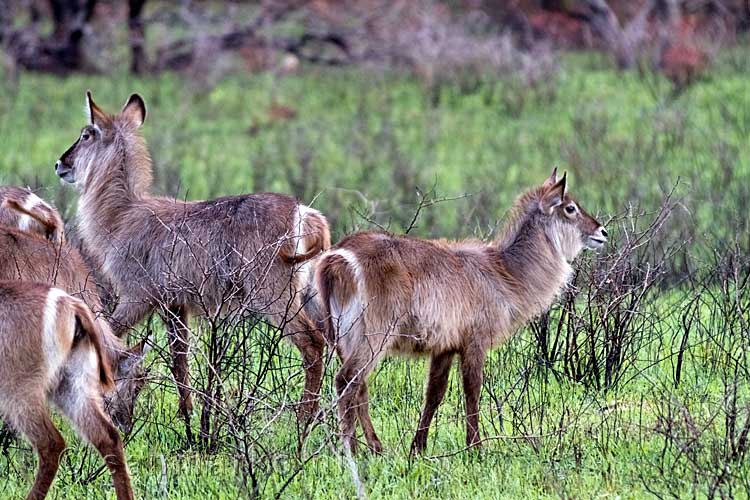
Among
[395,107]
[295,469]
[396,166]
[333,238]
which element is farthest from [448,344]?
[395,107]

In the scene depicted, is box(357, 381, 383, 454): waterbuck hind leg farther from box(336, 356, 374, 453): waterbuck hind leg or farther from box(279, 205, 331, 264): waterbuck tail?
box(279, 205, 331, 264): waterbuck tail

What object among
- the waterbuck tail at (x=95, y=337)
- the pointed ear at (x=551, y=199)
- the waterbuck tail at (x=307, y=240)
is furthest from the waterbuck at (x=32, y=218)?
the pointed ear at (x=551, y=199)

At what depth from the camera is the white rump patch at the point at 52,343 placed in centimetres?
419

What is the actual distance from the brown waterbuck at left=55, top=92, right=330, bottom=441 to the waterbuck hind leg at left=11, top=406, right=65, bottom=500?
3.47 ft

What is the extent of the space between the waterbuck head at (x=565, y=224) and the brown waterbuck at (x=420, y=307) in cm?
25

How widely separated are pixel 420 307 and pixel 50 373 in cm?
151

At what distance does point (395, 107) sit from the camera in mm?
14375

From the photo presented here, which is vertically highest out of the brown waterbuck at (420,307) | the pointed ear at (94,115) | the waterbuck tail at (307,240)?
the pointed ear at (94,115)

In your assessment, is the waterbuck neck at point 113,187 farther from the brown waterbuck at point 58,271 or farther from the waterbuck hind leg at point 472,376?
the waterbuck hind leg at point 472,376

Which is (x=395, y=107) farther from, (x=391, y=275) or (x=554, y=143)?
(x=391, y=275)

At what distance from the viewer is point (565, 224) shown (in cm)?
577

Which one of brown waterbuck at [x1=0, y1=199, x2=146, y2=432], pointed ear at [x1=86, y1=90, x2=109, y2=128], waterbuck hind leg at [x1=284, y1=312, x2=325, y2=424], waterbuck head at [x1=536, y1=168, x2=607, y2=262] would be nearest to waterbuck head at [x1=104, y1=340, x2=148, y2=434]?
brown waterbuck at [x1=0, y1=199, x2=146, y2=432]

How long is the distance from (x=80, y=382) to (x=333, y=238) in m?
4.59

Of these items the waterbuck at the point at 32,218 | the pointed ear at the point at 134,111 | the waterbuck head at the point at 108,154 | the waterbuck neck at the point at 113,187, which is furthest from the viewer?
the pointed ear at the point at 134,111
